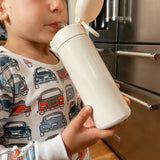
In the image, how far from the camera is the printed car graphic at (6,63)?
38cm

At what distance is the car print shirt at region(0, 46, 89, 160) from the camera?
1.15ft

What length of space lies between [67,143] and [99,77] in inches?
6.1

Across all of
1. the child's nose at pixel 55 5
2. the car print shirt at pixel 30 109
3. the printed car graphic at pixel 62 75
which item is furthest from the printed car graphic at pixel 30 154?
the child's nose at pixel 55 5

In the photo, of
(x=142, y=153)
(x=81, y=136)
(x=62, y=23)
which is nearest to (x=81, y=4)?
(x=62, y=23)

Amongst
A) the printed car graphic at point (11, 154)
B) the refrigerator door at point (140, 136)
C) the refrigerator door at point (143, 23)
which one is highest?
the refrigerator door at point (143, 23)

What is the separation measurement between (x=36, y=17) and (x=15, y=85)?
0.17 metres

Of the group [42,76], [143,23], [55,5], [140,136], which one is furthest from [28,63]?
[140,136]

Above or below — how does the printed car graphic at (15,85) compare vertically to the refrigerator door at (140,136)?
above

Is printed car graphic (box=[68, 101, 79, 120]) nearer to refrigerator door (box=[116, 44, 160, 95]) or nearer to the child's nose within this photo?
the child's nose

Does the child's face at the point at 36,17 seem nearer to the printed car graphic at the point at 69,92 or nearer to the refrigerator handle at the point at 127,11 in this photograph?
the printed car graphic at the point at 69,92

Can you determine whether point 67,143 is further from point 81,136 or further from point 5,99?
point 5,99

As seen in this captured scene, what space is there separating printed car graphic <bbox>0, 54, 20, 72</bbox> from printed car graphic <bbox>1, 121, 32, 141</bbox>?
133 mm

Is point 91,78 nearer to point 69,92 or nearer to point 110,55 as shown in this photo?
point 69,92

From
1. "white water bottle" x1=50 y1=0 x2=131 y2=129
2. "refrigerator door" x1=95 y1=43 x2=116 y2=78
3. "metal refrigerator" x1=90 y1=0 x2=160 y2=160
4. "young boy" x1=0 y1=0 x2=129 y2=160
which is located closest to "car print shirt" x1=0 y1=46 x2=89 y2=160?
"young boy" x1=0 y1=0 x2=129 y2=160
